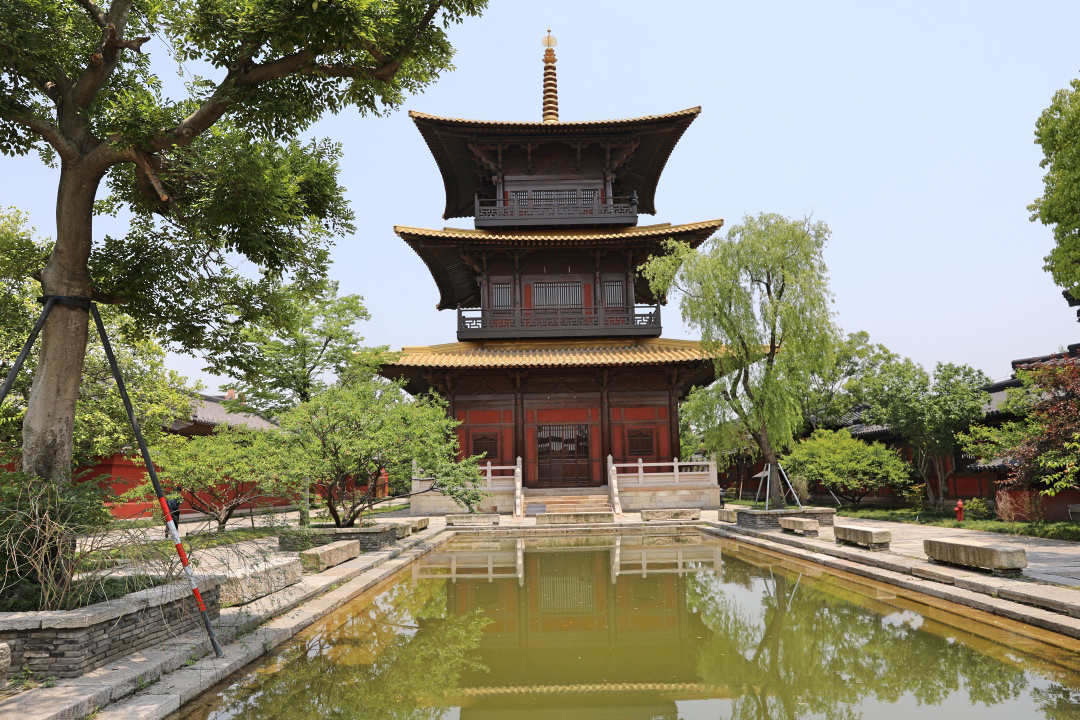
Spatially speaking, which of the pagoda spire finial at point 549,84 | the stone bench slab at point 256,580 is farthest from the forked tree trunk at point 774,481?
the pagoda spire finial at point 549,84

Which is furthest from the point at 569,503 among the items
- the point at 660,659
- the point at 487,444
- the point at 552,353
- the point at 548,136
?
the point at 660,659

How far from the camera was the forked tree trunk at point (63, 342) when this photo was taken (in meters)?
6.34

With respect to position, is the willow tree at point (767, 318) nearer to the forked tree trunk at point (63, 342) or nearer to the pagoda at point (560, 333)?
the pagoda at point (560, 333)

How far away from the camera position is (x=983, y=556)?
855 cm

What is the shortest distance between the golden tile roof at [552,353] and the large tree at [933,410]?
19.8ft

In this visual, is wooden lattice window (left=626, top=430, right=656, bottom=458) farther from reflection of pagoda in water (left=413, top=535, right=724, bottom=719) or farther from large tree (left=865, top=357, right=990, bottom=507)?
reflection of pagoda in water (left=413, top=535, right=724, bottom=719)

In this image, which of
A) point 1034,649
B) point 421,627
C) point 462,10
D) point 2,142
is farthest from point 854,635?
point 2,142

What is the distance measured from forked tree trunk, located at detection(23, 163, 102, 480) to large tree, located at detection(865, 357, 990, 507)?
2067cm

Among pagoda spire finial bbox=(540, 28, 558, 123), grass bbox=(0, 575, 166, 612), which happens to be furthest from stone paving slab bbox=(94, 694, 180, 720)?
pagoda spire finial bbox=(540, 28, 558, 123)

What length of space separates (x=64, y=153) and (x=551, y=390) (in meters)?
18.9

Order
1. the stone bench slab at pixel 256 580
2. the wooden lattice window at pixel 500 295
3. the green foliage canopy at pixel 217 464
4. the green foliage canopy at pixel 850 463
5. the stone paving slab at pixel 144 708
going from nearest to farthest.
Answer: the stone paving slab at pixel 144 708 < the stone bench slab at pixel 256 580 < the green foliage canopy at pixel 217 464 < the green foliage canopy at pixel 850 463 < the wooden lattice window at pixel 500 295

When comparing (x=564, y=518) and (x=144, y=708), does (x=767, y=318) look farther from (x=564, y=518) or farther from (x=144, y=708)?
(x=144, y=708)

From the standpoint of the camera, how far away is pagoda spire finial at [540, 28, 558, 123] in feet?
95.0

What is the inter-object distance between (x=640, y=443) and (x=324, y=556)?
15.7 meters
